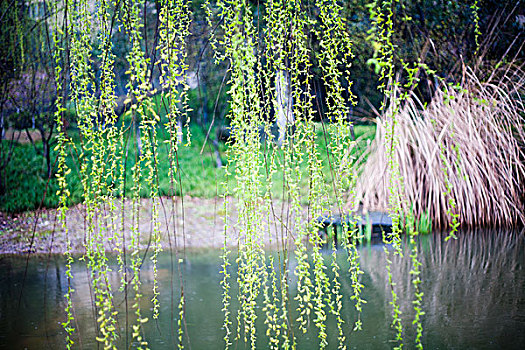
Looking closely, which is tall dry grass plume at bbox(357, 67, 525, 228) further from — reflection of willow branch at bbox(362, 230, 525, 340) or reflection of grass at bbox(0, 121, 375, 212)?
reflection of grass at bbox(0, 121, 375, 212)

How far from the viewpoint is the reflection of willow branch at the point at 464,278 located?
2.36 m

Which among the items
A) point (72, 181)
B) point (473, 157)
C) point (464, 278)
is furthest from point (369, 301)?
point (72, 181)

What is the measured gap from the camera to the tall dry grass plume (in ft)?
12.0

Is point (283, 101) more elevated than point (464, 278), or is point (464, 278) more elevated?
point (283, 101)

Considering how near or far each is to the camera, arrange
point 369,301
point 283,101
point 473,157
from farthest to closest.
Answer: point 473,157 < point 369,301 < point 283,101

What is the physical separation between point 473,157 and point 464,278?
1.13 meters

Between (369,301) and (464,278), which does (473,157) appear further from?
(369,301)

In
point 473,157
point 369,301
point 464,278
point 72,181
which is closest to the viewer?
point 369,301

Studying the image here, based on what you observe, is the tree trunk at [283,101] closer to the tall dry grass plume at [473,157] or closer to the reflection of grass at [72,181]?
the tall dry grass plume at [473,157]

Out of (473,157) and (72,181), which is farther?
(72,181)

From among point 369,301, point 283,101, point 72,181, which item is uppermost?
point 283,101

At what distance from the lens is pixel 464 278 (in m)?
2.88

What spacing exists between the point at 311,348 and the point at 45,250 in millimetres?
2649

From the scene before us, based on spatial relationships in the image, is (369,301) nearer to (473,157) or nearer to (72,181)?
(473,157)
